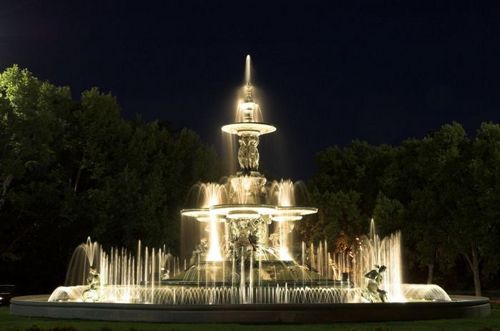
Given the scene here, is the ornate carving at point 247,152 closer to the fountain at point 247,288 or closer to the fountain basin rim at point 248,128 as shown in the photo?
the fountain at point 247,288

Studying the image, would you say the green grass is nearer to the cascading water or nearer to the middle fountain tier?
the cascading water

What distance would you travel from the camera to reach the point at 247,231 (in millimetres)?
26094

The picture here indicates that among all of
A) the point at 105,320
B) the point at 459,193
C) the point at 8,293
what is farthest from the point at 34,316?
the point at 459,193

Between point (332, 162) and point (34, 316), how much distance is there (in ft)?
135

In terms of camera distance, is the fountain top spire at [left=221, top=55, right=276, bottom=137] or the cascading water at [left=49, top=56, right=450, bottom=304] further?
the fountain top spire at [left=221, top=55, right=276, bottom=137]

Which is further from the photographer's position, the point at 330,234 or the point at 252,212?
the point at 330,234

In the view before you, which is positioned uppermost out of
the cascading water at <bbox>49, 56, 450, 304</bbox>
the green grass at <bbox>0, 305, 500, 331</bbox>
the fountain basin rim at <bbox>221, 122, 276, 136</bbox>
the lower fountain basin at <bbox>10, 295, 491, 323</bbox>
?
the fountain basin rim at <bbox>221, 122, 276, 136</bbox>

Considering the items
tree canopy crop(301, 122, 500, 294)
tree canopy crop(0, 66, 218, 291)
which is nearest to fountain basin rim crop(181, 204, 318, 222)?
tree canopy crop(0, 66, 218, 291)

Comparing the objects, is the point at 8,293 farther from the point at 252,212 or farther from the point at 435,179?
the point at 435,179

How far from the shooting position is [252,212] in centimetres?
2569

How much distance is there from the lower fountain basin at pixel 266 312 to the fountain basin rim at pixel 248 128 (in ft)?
30.8

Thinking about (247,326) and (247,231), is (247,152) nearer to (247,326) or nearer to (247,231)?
(247,231)

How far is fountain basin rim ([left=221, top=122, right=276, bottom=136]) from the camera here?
26.9m

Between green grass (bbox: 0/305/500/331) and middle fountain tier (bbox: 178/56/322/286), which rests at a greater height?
middle fountain tier (bbox: 178/56/322/286)
